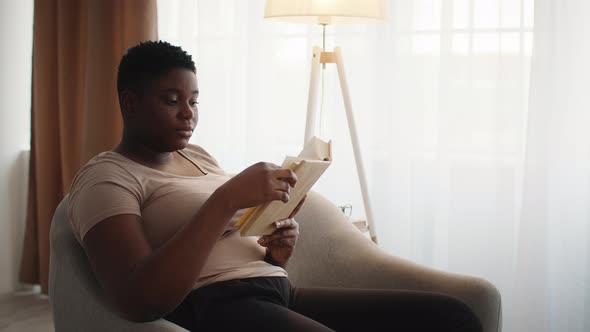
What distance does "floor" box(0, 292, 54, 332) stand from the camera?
3.17 meters

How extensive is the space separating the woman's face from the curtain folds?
1.82 metres

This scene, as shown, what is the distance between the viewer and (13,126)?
368 centimetres

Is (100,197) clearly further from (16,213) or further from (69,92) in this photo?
(16,213)

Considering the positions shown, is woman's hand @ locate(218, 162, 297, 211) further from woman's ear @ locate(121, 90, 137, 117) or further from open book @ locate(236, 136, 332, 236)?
woman's ear @ locate(121, 90, 137, 117)

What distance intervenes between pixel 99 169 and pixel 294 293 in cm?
52

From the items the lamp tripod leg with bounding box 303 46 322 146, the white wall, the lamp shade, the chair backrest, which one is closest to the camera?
the chair backrest

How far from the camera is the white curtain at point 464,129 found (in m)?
2.72

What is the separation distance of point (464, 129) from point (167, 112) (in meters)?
1.59

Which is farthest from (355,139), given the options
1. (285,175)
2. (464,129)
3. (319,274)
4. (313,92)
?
(285,175)

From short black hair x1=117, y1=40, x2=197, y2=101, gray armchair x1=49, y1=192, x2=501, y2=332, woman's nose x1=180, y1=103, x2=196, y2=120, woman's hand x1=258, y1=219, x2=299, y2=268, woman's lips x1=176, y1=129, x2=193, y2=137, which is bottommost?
gray armchair x1=49, y1=192, x2=501, y2=332

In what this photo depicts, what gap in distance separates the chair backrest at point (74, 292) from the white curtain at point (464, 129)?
1.66 metres

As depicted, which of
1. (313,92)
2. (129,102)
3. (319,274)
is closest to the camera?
(129,102)

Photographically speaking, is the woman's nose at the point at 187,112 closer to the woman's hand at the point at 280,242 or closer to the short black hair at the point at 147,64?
the short black hair at the point at 147,64

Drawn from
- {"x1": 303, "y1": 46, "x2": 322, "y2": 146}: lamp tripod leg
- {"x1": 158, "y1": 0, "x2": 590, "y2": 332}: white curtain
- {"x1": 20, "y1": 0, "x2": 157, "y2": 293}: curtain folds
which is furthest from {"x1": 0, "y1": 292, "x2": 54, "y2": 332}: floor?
{"x1": 303, "y1": 46, "x2": 322, "y2": 146}: lamp tripod leg
